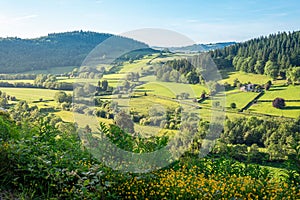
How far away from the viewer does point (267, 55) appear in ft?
158

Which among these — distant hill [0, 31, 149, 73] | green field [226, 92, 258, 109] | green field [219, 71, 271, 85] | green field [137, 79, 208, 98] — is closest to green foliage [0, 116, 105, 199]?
green field [137, 79, 208, 98]

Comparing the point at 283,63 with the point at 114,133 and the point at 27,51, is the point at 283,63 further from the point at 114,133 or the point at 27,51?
the point at 114,133

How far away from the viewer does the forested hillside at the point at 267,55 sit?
44.0m

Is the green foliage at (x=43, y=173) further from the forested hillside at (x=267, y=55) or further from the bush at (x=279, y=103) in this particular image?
the forested hillside at (x=267, y=55)

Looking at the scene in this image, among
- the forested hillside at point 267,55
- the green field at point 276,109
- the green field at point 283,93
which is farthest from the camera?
the forested hillside at point 267,55

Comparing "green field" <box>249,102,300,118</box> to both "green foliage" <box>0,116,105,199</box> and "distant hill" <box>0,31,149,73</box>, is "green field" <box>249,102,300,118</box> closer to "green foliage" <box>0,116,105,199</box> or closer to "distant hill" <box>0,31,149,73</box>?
"distant hill" <box>0,31,149,73</box>

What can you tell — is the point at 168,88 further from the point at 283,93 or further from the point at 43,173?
the point at 283,93

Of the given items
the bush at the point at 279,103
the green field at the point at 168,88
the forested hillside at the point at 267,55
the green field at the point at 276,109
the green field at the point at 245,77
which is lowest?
the green field at the point at 276,109

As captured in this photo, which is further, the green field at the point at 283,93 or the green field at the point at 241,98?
the green field at the point at 283,93

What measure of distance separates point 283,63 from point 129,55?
46774mm

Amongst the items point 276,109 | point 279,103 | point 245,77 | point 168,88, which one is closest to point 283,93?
point 279,103

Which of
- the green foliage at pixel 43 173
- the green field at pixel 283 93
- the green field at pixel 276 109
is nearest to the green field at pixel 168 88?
the green foliage at pixel 43 173

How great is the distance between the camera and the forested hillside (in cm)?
4403

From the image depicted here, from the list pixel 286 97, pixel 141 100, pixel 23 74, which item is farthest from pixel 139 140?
pixel 23 74
